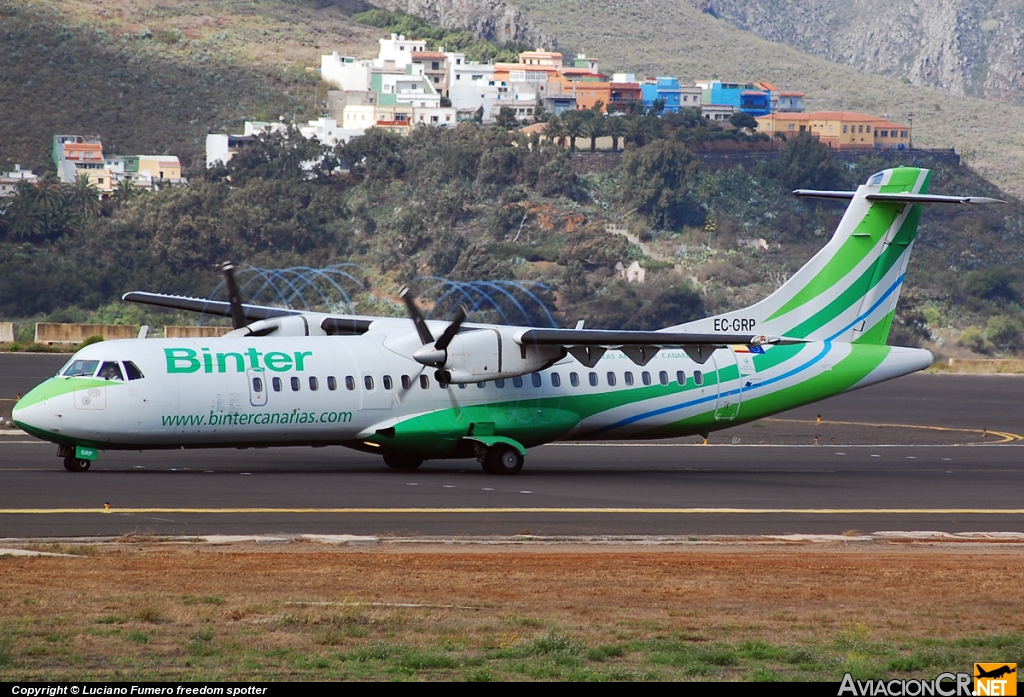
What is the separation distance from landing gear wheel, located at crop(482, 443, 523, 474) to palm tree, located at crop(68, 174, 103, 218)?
10740cm

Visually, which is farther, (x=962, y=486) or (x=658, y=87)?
(x=658, y=87)

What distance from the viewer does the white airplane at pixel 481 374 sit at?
85.4 feet

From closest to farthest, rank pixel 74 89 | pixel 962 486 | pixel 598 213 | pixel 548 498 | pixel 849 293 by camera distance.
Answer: pixel 548 498 < pixel 962 486 < pixel 849 293 < pixel 598 213 < pixel 74 89

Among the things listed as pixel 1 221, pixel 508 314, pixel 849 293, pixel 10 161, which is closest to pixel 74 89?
pixel 10 161

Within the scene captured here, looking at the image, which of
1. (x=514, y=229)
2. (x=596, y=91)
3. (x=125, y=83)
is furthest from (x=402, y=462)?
(x=596, y=91)

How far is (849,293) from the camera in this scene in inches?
1280

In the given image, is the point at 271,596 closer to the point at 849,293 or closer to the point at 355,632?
the point at 355,632

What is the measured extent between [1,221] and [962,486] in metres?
110

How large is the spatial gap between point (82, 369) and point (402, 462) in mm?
7000

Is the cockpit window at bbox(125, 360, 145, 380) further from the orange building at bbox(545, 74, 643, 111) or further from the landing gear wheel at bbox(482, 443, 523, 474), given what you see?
the orange building at bbox(545, 74, 643, 111)

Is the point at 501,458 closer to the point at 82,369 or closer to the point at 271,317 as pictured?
the point at 271,317

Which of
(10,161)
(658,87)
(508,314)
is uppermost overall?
(658,87)

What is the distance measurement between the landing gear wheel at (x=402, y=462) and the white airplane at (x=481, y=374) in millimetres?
37

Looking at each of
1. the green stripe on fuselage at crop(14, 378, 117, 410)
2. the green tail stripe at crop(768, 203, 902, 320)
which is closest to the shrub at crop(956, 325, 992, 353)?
the green tail stripe at crop(768, 203, 902, 320)
